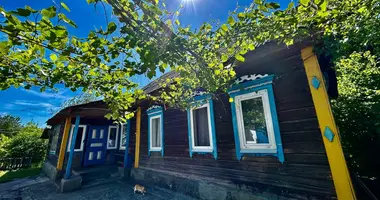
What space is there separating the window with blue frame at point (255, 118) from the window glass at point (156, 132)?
3.29 meters

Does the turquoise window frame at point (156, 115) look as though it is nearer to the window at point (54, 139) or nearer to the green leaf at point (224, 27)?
the green leaf at point (224, 27)

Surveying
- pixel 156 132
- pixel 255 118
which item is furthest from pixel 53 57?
pixel 156 132

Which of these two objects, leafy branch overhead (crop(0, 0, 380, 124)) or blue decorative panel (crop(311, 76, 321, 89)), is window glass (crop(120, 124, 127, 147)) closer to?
leafy branch overhead (crop(0, 0, 380, 124))

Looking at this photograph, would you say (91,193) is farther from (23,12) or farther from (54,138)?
(54,138)

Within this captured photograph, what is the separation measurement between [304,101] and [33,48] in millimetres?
3948

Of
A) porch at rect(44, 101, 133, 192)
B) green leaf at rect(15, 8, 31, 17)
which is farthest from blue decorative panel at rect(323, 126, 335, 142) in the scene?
porch at rect(44, 101, 133, 192)

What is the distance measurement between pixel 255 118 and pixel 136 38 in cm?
306

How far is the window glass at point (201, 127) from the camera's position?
14.6 ft

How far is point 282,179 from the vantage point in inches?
116

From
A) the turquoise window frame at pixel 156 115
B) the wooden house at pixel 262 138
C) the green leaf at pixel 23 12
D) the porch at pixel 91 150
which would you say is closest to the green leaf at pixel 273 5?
the wooden house at pixel 262 138

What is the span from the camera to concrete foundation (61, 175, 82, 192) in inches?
212

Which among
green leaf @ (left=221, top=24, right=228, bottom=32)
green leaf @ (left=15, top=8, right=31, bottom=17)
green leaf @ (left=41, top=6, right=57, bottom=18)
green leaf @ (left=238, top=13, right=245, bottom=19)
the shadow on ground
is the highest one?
green leaf @ (left=238, top=13, right=245, bottom=19)

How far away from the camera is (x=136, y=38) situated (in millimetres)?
1380

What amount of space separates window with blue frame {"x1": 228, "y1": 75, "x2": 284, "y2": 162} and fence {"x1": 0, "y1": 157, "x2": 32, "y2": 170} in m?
15.3
